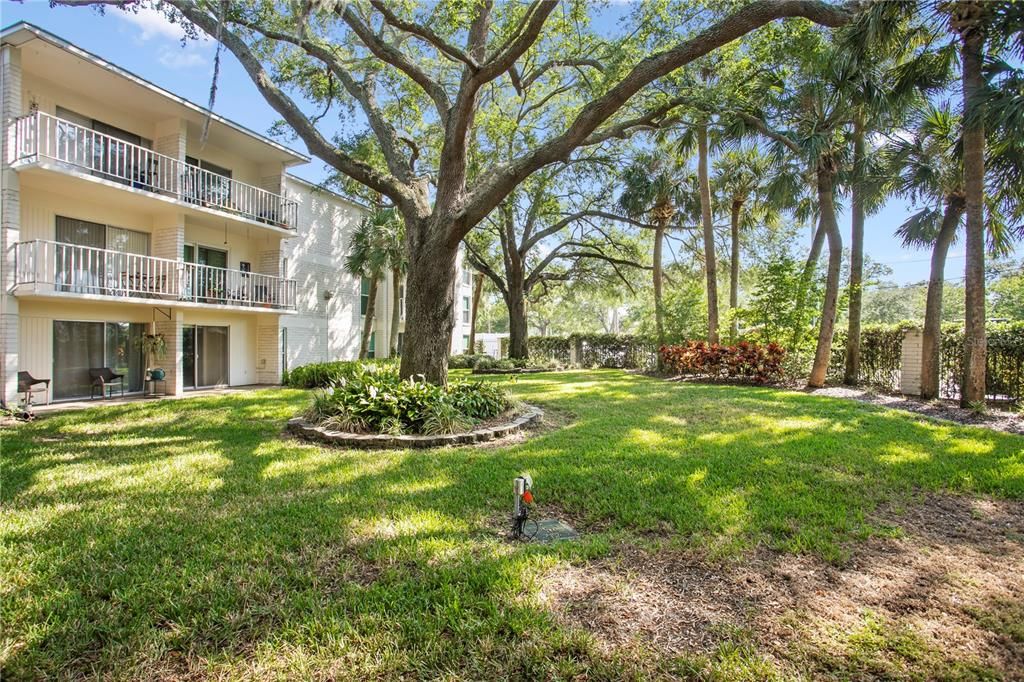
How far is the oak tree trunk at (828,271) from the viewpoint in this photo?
11.0m

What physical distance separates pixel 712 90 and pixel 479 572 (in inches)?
397

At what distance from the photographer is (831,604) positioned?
96.8 inches

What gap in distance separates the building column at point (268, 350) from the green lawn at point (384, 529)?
7705 mm

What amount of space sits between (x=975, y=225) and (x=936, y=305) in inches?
96.0

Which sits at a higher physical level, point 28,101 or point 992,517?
point 28,101

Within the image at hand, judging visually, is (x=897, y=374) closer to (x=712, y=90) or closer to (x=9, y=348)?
(x=712, y=90)

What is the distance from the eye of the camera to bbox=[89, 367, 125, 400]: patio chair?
34.3ft

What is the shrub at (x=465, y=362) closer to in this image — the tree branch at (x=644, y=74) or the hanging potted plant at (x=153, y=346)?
the hanging potted plant at (x=153, y=346)

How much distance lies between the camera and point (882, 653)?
2096mm

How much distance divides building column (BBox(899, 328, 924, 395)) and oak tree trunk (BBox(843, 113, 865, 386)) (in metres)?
1.10

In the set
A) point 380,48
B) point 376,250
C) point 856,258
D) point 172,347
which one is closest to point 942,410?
point 856,258

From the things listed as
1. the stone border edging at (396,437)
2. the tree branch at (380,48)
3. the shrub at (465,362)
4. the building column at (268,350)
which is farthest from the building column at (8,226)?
Result: the shrub at (465,362)

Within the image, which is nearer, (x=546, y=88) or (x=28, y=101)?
(x=28, y=101)

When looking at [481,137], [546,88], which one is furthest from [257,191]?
[546,88]
